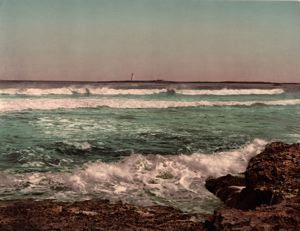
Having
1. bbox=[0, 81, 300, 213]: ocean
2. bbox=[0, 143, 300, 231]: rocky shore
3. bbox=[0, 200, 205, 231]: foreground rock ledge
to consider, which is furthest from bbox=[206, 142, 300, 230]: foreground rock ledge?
bbox=[0, 200, 205, 231]: foreground rock ledge

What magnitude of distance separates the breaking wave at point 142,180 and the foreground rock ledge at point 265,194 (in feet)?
1.58

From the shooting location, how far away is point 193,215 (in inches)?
223

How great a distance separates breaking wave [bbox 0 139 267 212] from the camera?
6.82 metres

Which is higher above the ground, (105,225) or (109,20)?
(109,20)

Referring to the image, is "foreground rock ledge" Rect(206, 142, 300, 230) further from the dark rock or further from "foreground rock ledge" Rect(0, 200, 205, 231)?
"foreground rock ledge" Rect(0, 200, 205, 231)

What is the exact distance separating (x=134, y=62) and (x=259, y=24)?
3.15 metres

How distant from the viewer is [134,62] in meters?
9.36

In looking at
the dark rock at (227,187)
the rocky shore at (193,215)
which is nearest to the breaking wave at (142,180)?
the dark rock at (227,187)

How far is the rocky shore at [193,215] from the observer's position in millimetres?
3939

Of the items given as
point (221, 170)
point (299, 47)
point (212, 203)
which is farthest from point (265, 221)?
point (299, 47)

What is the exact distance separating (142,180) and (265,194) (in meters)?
3.29

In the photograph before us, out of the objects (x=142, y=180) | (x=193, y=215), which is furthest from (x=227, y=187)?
(x=142, y=180)

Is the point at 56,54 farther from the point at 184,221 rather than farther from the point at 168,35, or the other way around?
the point at 184,221

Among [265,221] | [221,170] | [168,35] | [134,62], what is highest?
[168,35]
